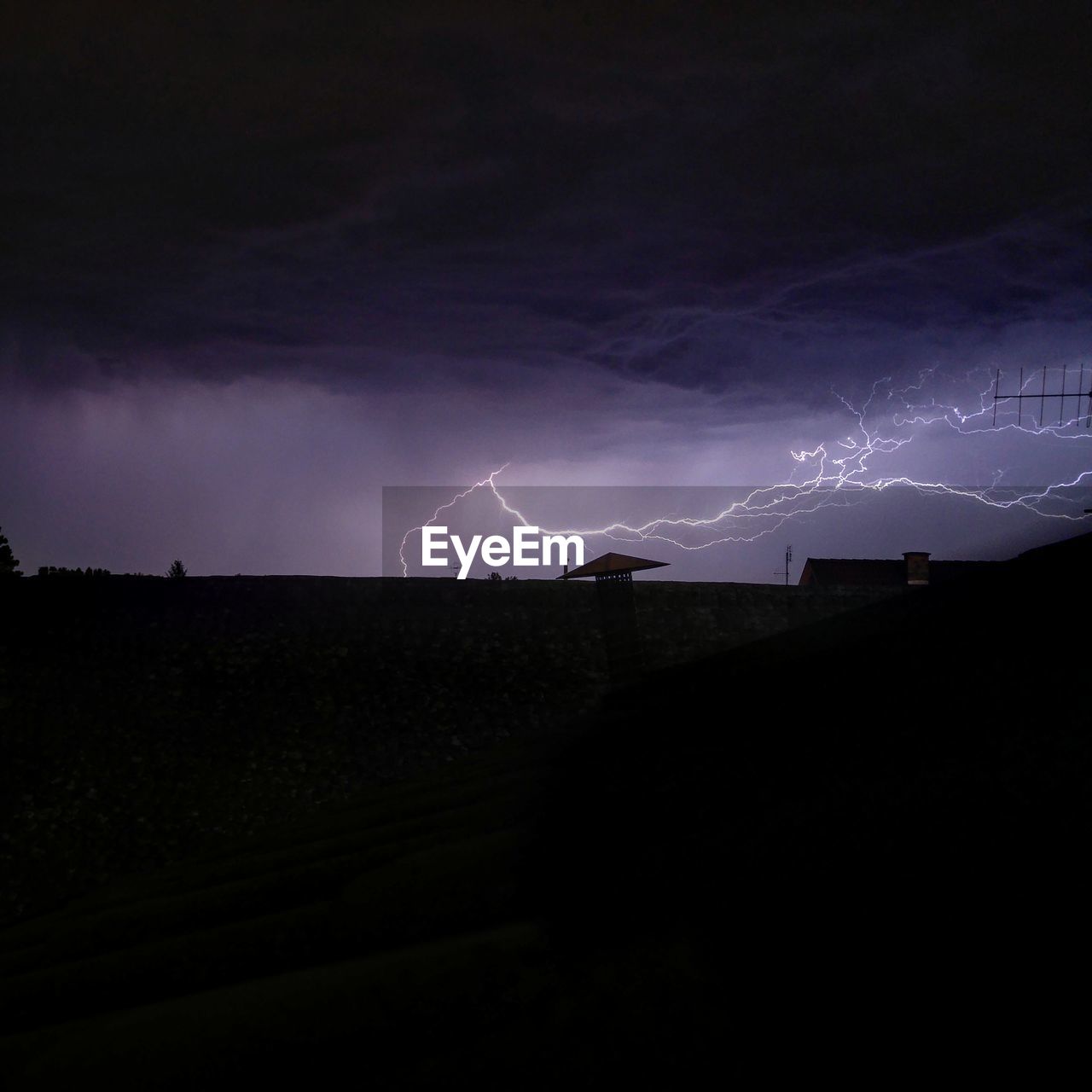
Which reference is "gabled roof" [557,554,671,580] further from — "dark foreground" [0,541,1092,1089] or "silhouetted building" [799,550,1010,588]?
"dark foreground" [0,541,1092,1089]

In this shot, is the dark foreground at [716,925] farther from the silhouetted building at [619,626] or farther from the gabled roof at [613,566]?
the gabled roof at [613,566]

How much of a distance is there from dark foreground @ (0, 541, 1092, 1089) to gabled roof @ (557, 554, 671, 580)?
53.7 ft

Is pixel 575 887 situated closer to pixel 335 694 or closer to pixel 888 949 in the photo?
pixel 888 949

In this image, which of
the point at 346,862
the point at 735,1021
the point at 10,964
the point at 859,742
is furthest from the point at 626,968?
the point at 10,964

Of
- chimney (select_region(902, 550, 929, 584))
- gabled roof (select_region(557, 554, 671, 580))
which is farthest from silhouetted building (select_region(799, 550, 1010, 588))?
gabled roof (select_region(557, 554, 671, 580))

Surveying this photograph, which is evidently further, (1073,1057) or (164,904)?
(164,904)

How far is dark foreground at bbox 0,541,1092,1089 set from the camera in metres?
0.83

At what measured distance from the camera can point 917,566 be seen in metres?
29.0

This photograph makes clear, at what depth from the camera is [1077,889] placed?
896 mm

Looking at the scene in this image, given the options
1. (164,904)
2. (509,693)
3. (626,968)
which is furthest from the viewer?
(509,693)

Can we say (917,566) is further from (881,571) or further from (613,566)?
(613,566)

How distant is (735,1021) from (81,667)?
52.0ft

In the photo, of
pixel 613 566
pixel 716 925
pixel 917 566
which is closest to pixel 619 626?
pixel 613 566

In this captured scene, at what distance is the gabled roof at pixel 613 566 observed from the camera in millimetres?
18734
